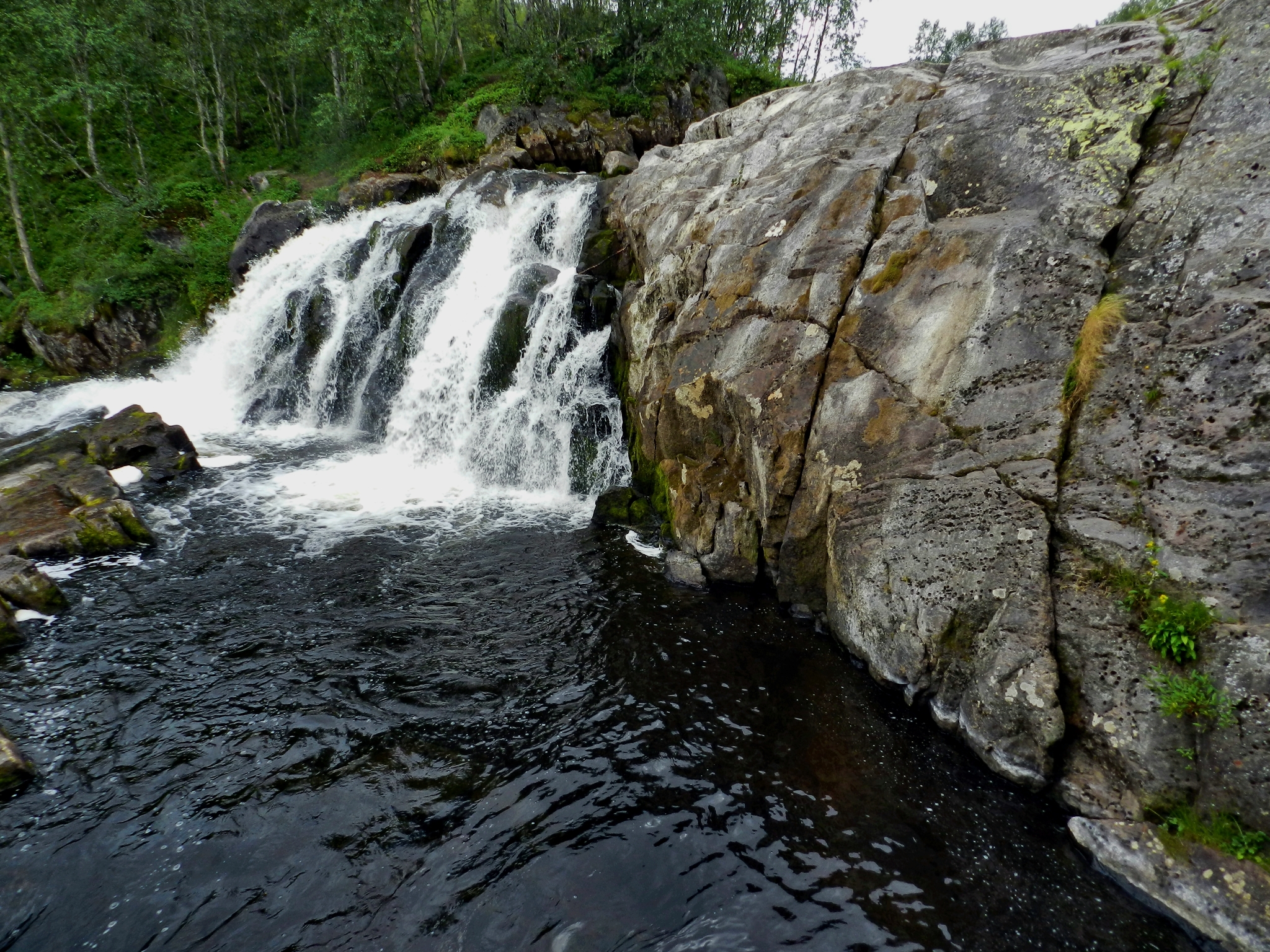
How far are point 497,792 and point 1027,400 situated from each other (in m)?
7.73

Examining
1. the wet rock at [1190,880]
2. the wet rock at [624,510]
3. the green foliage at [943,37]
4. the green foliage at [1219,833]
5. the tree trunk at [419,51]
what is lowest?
the wet rock at [1190,880]

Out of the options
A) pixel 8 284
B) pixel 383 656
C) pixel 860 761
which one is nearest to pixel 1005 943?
pixel 860 761

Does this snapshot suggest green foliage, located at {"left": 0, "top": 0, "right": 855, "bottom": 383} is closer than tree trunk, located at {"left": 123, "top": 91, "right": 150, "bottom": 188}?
Yes

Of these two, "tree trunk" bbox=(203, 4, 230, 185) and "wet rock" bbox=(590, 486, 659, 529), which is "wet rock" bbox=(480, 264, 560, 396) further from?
"tree trunk" bbox=(203, 4, 230, 185)

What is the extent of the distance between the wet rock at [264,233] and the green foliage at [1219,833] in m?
29.7

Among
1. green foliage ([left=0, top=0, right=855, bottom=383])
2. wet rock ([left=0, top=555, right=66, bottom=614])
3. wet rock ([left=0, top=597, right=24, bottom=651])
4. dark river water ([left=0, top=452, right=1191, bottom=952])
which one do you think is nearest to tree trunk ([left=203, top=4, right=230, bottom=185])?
green foliage ([left=0, top=0, right=855, bottom=383])

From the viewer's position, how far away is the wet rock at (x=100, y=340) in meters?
23.2

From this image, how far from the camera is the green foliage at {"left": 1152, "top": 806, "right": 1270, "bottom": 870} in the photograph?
196 inches

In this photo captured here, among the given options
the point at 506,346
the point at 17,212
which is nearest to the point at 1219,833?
the point at 506,346

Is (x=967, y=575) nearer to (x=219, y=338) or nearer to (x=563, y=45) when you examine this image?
(x=219, y=338)

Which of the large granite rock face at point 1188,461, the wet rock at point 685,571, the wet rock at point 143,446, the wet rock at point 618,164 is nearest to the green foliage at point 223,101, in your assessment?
the wet rock at point 618,164

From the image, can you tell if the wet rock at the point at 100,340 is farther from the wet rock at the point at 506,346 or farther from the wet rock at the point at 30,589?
the wet rock at the point at 30,589

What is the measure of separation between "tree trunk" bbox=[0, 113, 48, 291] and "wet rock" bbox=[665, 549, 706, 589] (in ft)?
96.5

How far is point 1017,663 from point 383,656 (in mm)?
8193
